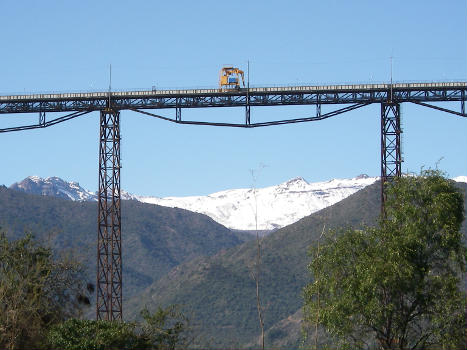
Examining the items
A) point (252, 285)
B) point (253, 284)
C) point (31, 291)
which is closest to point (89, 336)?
point (31, 291)

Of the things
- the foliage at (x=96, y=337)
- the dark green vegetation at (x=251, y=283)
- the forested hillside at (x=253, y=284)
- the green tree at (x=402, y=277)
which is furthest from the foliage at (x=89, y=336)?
the dark green vegetation at (x=251, y=283)

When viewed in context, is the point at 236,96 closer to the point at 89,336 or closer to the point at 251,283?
the point at 89,336

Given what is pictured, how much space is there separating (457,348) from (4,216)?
166175 mm

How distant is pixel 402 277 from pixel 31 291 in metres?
16.0

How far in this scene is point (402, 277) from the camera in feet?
118

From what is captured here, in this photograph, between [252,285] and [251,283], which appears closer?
[252,285]

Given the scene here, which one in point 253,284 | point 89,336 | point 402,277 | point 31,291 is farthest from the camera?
point 253,284

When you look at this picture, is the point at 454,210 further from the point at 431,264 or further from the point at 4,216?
the point at 4,216

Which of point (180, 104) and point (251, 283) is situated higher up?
point (180, 104)

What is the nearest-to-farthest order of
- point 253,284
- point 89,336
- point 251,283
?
point 89,336 < point 253,284 < point 251,283

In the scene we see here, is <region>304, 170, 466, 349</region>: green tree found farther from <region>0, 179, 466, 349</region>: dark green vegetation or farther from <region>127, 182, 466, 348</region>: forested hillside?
<region>127, 182, 466, 348</region>: forested hillside

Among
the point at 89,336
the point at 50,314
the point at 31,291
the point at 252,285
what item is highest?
the point at 31,291

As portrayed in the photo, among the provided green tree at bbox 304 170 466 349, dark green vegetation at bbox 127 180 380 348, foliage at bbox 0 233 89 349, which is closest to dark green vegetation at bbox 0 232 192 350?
foliage at bbox 0 233 89 349

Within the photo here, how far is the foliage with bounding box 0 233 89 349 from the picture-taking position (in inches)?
1384
